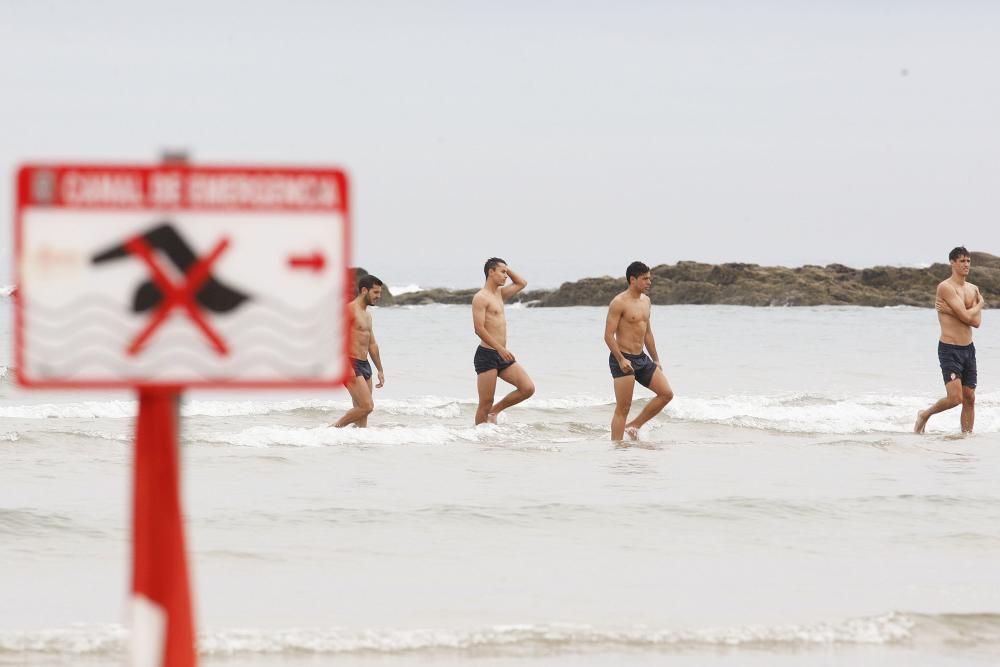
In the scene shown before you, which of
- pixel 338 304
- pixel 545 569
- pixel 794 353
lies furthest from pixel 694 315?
pixel 338 304

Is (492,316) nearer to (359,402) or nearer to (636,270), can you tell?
(359,402)

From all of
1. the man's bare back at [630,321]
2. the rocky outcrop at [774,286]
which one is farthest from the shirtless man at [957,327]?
the rocky outcrop at [774,286]

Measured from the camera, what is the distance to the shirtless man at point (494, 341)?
44.0ft

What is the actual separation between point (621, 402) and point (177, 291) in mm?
11439

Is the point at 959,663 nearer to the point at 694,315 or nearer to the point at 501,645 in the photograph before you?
the point at 501,645

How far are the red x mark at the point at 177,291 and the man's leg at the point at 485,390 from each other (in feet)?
39.2

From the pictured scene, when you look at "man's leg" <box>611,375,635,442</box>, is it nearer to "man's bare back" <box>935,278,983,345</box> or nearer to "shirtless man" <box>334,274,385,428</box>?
"shirtless man" <box>334,274,385,428</box>

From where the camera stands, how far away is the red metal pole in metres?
1.82

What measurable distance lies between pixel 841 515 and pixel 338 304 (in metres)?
7.53

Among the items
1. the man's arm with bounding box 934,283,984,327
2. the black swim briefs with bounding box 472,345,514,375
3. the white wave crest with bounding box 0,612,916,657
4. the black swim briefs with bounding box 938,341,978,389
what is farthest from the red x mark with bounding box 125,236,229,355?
the black swim briefs with bounding box 938,341,978,389

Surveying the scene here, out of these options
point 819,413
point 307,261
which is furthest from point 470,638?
point 819,413

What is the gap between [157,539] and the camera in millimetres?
1831

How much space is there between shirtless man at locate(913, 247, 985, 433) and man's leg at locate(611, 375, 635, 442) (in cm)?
326

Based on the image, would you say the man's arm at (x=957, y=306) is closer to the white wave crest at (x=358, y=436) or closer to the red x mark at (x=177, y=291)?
the white wave crest at (x=358, y=436)
